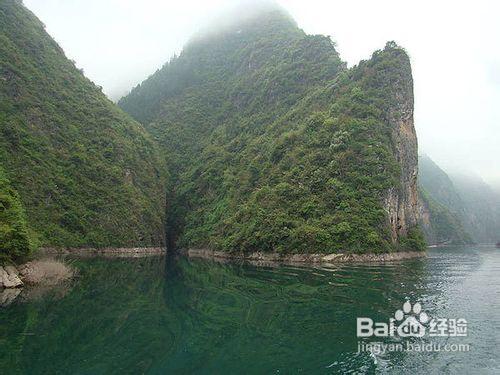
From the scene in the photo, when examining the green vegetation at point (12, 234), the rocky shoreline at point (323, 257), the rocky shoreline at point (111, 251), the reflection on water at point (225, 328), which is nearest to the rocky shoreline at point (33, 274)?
the green vegetation at point (12, 234)

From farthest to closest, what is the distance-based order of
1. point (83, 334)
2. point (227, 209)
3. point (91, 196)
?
point (227, 209)
point (91, 196)
point (83, 334)

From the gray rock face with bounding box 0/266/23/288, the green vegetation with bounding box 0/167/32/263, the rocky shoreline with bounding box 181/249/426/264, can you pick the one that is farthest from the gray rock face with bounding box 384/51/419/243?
the gray rock face with bounding box 0/266/23/288

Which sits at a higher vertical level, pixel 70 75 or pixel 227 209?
pixel 70 75

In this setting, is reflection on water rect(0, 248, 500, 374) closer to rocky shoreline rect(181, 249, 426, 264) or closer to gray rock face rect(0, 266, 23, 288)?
gray rock face rect(0, 266, 23, 288)

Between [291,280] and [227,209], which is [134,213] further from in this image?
[291,280]

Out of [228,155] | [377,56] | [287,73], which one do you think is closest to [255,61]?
[287,73]

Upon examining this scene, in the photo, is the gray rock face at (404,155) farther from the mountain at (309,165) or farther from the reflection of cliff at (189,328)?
the reflection of cliff at (189,328)
